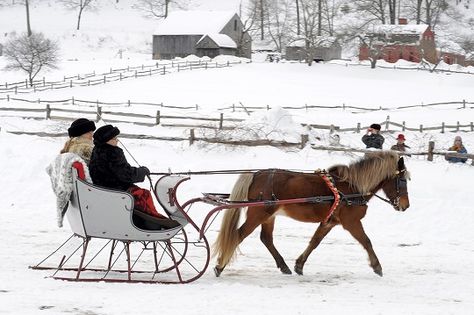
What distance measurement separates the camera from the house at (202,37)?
2410 inches

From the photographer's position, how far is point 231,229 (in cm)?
779

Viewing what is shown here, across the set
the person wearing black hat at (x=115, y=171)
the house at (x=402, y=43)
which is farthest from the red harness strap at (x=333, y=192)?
the house at (x=402, y=43)

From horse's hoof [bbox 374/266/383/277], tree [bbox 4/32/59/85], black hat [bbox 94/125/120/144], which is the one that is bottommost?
horse's hoof [bbox 374/266/383/277]

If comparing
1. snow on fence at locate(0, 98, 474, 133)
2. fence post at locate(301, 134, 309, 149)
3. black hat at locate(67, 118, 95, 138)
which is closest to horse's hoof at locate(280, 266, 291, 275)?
black hat at locate(67, 118, 95, 138)

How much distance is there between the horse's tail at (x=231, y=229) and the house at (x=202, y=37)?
53.5 m

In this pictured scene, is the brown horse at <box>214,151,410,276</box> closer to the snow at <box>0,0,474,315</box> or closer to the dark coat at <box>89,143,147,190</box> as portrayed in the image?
the snow at <box>0,0,474,315</box>

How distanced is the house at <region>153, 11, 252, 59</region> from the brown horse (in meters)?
53.2

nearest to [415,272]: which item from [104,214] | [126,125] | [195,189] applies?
[104,214]

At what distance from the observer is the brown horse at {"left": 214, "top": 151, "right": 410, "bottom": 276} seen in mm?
7797

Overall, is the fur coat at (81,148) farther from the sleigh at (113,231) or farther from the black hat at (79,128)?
the sleigh at (113,231)

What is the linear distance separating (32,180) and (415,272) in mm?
8641

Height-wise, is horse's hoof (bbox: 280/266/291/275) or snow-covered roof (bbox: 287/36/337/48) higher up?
snow-covered roof (bbox: 287/36/337/48)

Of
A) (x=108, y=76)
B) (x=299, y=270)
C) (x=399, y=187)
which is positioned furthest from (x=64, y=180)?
(x=108, y=76)

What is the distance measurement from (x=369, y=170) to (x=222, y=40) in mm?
54023
